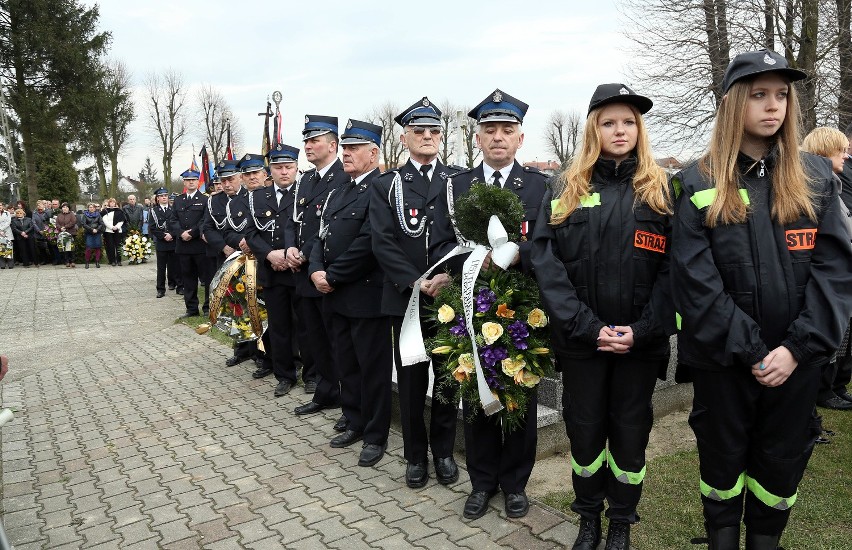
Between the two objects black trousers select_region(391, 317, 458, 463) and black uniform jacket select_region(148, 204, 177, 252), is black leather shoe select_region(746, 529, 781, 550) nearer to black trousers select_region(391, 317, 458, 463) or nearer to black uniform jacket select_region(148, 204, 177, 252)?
black trousers select_region(391, 317, 458, 463)

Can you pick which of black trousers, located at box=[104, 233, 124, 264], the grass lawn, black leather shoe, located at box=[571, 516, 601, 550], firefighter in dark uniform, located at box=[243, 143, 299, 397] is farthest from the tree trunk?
black trousers, located at box=[104, 233, 124, 264]

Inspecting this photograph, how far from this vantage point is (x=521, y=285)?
3.62m

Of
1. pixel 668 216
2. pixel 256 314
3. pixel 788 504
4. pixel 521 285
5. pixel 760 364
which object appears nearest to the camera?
pixel 760 364

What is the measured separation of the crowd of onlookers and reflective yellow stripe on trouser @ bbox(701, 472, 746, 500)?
840 inches

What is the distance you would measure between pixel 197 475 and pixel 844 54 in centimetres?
1483

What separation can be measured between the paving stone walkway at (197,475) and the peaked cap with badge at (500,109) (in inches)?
89.7

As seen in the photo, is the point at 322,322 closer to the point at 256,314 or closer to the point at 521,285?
the point at 256,314

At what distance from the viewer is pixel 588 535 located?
333 cm

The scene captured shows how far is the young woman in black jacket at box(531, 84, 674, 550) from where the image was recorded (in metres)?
3.12

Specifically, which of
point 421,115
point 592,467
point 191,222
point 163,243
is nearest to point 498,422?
point 592,467

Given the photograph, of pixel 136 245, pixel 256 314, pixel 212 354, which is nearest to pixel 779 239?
pixel 256 314

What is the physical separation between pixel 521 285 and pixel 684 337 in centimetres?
98

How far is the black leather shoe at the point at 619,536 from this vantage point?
3.25 m

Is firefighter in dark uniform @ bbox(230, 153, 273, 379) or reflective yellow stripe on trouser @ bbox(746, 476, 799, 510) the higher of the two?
firefighter in dark uniform @ bbox(230, 153, 273, 379)
